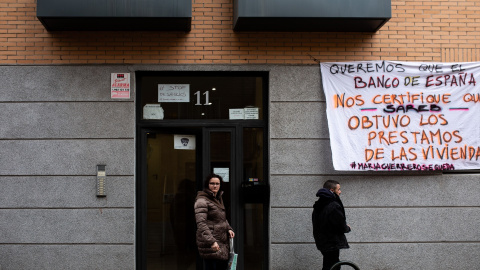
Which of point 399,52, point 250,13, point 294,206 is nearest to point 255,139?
point 294,206

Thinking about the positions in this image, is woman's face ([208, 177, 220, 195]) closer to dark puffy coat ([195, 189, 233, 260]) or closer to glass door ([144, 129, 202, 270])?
dark puffy coat ([195, 189, 233, 260])

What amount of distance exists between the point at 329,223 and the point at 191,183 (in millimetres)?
2587

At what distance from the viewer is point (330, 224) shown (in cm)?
663

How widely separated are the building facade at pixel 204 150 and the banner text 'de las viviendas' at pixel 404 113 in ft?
0.64

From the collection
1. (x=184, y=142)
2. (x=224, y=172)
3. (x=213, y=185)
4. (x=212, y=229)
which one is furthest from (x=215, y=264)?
(x=184, y=142)

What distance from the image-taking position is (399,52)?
801cm

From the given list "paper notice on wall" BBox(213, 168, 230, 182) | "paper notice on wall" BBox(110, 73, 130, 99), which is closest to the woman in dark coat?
"paper notice on wall" BBox(213, 168, 230, 182)

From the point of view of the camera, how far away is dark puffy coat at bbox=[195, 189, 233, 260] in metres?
6.50

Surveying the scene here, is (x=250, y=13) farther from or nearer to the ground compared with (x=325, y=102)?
farther from the ground

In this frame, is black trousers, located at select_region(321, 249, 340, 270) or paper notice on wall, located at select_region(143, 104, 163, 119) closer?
black trousers, located at select_region(321, 249, 340, 270)

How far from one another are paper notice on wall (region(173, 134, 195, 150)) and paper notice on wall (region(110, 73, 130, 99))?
107 centimetres

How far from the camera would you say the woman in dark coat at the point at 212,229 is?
6508 mm

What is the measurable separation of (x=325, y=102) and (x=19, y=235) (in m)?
5.37

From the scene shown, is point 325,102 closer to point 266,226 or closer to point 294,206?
point 294,206
